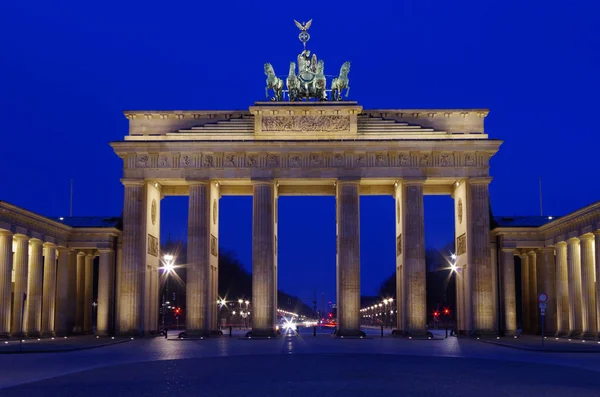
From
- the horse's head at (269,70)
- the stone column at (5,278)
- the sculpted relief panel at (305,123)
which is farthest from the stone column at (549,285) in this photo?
the stone column at (5,278)

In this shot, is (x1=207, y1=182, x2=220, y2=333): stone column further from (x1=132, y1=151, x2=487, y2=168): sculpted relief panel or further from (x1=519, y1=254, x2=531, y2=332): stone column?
(x1=519, y1=254, x2=531, y2=332): stone column

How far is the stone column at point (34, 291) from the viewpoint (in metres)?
59.0

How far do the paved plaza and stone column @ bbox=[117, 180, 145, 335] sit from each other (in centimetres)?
2409

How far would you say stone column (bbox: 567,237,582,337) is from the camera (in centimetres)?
5666

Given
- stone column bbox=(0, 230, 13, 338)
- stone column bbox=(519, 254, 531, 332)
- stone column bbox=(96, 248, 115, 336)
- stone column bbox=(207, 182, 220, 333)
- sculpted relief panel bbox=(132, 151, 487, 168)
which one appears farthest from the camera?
stone column bbox=(519, 254, 531, 332)

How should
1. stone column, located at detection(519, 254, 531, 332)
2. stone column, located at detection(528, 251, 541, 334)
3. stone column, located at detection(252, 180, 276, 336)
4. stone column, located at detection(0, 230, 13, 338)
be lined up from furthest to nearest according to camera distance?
stone column, located at detection(519, 254, 531, 332) < stone column, located at detection(528, 251, 541, 334) < stone column, located at detection(252, 180, 276, 336) < stone column, located at detection(0, 230, 13, 338)

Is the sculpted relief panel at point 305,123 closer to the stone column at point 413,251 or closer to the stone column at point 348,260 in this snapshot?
the stone column at point 348,260

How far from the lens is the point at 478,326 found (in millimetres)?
60625

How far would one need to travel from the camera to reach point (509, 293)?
62.2m

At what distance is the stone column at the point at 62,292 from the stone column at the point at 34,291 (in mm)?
4313

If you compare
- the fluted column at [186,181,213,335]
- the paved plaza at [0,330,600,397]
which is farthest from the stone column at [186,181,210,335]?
the paved plaza at [0,330,600,397]

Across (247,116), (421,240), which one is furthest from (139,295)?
(421,240)

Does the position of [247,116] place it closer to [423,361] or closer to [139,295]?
[139,295]

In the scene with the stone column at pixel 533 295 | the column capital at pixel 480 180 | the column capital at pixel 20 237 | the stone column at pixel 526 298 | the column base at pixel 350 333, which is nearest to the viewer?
the column capital at pixel 20 237
